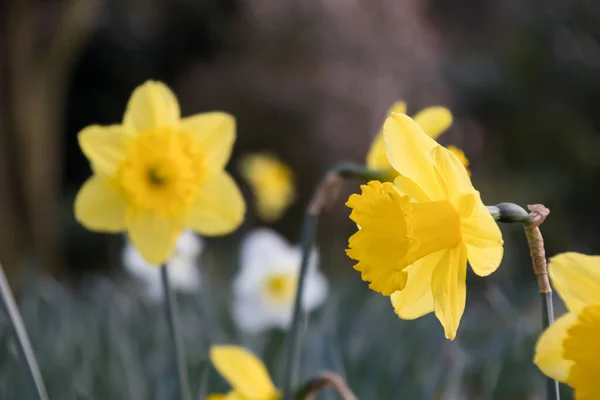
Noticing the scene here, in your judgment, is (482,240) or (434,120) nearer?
(482,240)

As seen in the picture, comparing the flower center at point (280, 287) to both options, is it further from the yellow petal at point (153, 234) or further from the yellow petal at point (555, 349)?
the yellow petal at point (555, 349)

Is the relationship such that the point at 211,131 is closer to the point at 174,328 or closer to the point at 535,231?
the point at 174,328

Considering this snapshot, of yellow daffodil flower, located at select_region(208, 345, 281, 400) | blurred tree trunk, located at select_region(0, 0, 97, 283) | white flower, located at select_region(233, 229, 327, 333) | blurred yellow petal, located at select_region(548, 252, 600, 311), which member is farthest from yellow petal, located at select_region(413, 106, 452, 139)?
blurred tree trunk, located at select_region(0, 0, 97, 283)

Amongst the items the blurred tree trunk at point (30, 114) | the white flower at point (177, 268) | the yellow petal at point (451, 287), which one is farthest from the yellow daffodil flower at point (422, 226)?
the blurred tree trunk at point (30, 114)

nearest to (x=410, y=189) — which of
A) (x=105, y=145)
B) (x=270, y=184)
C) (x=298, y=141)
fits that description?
(x=105, y=145)

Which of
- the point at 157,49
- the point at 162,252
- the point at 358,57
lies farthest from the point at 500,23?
the point at 162,252

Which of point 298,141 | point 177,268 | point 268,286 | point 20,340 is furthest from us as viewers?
point 298,141

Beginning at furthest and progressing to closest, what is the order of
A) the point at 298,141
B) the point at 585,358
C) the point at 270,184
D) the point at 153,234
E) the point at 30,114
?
the point at 298,141 → the point at 30,114 → the point at 270,184 → the point at 153,234 → the point at 585,358
